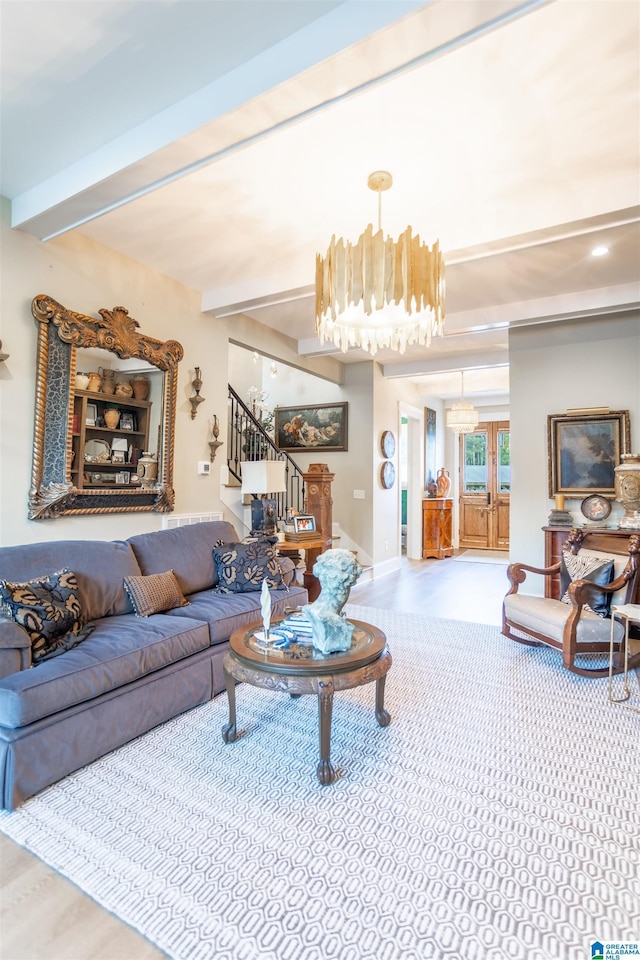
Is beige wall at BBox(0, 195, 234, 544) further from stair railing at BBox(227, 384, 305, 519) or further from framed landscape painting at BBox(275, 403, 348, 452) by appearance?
framed landscape painting at BBox(275, 403, 348, 452)

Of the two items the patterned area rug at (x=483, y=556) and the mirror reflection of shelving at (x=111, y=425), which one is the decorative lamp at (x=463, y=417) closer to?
the patterned area rug at (x=483, y=556)

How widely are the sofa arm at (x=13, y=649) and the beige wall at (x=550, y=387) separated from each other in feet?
14.7

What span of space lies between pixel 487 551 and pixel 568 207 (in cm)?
712

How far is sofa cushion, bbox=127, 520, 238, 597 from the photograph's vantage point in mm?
3201

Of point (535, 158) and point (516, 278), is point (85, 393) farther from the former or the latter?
point (516, 278)

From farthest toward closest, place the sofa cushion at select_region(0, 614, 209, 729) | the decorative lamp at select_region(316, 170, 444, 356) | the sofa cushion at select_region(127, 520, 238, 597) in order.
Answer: the sofa cushion at select_region(127, 520, 238, 597), the decorative lamp at select_region(316, 170, 444, 356), the sofa cushion at select_region(0, 614, 209, 729)

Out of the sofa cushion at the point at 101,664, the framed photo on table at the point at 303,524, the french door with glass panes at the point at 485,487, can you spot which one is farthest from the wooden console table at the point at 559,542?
the french door with glass panes at the point at 485,487

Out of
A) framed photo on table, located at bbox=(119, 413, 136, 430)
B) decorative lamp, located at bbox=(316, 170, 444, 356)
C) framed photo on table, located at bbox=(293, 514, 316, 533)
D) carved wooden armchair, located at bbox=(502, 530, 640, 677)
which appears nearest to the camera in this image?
decorative lamp, located at bbox=(316, 170, 444, 356)

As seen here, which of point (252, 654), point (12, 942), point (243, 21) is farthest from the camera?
point (252, 654)

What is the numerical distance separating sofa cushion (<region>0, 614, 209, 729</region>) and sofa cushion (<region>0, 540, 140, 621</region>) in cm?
11

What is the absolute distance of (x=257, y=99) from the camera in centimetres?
190

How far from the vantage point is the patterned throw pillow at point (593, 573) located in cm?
334

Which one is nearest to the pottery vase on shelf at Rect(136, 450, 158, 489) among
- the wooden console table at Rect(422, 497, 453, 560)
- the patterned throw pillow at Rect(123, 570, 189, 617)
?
the patterned throw pillow at Rect(123, 570, 189, 617)

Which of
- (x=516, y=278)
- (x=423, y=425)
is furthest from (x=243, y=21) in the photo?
(x=423, y=425)
